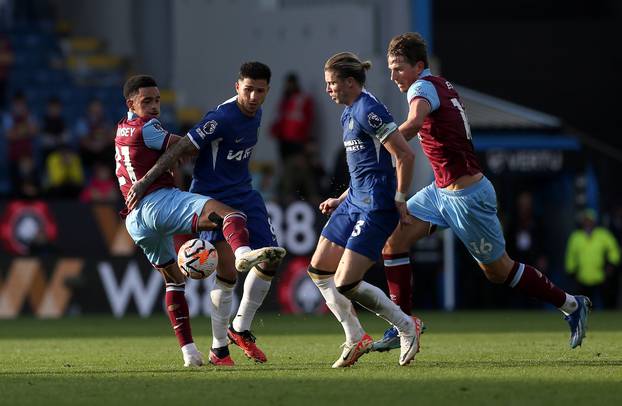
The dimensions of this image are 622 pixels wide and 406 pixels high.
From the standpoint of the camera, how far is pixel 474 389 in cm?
844

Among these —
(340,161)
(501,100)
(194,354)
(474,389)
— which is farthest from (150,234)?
(501,100)

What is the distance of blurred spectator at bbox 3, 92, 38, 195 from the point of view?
2091 centimetres

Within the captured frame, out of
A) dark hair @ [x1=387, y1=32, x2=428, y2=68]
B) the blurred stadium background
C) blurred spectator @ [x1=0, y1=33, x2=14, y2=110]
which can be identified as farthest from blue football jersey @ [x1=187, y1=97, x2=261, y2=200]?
blurred spectator @ [x1=0, y1=33, x2=14, y2=110]

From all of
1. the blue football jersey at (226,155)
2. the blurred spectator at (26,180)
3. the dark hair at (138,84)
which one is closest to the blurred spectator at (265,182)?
the blurred spectator at (26,180)

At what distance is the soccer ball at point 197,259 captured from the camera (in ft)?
32.0

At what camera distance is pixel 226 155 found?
10461 mm

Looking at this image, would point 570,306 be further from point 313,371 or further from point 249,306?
point 249,306

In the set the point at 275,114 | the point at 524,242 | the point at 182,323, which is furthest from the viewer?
the point at 275,114

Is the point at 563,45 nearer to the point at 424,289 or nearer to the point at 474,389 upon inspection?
the point at 424,289

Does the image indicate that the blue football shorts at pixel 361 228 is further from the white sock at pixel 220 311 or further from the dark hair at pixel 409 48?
the dark hair at pixel 409 48

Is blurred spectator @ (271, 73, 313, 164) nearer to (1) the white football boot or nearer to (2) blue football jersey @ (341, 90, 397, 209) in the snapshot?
(1) the white football boot

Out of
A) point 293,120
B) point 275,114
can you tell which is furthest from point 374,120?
point 275,114

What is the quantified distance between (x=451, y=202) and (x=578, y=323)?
1250mm

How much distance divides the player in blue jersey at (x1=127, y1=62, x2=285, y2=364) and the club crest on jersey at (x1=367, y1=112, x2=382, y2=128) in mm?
1001
